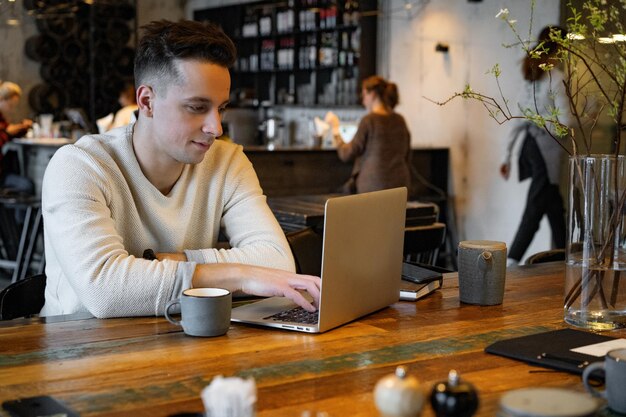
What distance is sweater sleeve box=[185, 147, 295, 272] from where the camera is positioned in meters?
2.40

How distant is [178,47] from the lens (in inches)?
90.7

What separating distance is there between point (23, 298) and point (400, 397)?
1.54 meters

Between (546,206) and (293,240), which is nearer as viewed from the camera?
(293,240)

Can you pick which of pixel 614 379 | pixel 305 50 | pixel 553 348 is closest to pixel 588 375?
pixel 614 379

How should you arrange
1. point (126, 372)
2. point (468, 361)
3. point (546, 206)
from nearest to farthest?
point (126, 372) → point (468, 361) → point (546, 206)

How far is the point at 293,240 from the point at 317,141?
516 cm

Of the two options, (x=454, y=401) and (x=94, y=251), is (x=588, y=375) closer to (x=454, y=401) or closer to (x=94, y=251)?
(x=454, y=401)

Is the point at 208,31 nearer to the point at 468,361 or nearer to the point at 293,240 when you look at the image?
the point at 293,240

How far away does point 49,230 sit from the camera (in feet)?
7.25

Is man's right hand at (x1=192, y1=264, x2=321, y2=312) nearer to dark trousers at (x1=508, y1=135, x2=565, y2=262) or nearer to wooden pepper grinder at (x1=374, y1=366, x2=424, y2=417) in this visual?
wooden pepper grinder at (x1=374, y1=366, x2=424, y2=417)

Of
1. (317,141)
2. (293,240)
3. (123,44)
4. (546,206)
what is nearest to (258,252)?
(293,240)

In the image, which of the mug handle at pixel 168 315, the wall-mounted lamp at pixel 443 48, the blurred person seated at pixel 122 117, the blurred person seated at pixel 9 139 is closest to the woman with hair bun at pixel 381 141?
the wall-mounted lamp at pixel 443 48

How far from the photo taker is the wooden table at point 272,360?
56.4 inches

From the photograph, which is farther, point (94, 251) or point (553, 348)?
point (94, 251)
